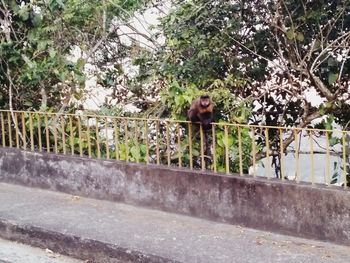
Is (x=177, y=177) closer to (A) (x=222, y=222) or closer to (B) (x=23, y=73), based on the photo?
(A) (x=222, y=222)

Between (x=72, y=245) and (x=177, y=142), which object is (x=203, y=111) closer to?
(x=177, y=142)

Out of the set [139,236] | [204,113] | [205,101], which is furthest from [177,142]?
[139,236]

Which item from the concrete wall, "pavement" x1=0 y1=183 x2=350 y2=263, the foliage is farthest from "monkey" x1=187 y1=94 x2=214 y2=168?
the foliage

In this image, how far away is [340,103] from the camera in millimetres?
5211

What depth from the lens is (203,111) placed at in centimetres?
431

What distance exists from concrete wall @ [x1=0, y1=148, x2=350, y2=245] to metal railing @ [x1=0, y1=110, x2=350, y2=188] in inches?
5.6

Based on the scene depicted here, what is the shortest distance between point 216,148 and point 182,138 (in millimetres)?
425

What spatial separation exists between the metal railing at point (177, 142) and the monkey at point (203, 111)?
79 mm

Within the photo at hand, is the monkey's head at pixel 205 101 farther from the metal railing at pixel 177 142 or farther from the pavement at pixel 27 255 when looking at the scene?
the pavement at pixel 27 255

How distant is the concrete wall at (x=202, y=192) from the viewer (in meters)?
3.70

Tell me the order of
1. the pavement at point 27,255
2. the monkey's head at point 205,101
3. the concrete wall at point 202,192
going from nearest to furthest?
1. the concrete wall at point 202,192
2. the pavement at point 27,255
3. the monkey's head at point 205,101

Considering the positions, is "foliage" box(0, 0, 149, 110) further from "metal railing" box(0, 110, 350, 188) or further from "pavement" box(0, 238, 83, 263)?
"pavement" box(0, 238, 83, 263)

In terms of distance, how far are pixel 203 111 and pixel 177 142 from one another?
0.54 meters

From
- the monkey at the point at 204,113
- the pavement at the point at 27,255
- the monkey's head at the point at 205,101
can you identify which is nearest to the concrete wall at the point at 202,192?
the monkey at the point at 204,113
